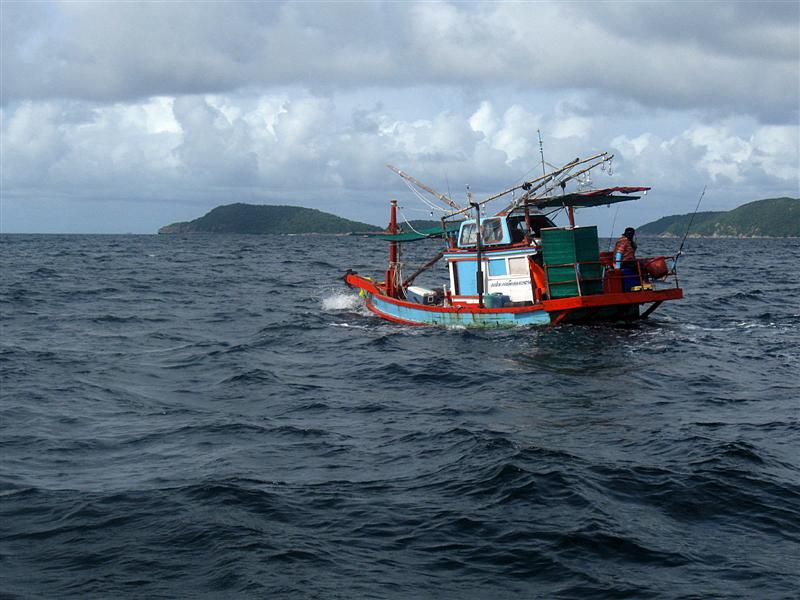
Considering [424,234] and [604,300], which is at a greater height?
[424,234]

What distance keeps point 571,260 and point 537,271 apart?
1606 millimetres

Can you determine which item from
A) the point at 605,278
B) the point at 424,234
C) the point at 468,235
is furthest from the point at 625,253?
the point at 424,234

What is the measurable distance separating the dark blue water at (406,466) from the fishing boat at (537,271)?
1037mm

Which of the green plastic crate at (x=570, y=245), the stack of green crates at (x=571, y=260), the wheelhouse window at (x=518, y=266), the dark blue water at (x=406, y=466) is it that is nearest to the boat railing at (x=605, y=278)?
the stack of green crates at (x=571, y=260)

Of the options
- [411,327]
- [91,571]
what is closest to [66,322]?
[411,327]

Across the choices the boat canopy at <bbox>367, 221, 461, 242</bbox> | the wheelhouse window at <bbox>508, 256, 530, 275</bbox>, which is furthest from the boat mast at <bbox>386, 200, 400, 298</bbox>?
the wheelhouse window at <bbox>508, 256, 530, 275</bbox>

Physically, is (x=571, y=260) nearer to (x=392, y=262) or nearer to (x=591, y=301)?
(x=591, y=301)

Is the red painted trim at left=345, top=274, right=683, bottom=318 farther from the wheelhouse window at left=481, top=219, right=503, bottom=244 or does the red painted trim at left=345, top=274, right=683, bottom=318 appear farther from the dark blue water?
the wheelhouse window at left=481, top=219, right=503, bottom=244

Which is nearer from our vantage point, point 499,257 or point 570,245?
point 570,245

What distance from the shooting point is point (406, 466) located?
40.9 feet

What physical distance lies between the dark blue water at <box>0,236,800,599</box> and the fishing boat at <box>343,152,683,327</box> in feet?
3.40

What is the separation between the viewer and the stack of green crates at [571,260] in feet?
81.6

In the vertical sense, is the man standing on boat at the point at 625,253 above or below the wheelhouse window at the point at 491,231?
below

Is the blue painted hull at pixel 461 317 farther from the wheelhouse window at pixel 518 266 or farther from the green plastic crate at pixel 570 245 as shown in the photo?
the green plastic crate at pixel 570 245
